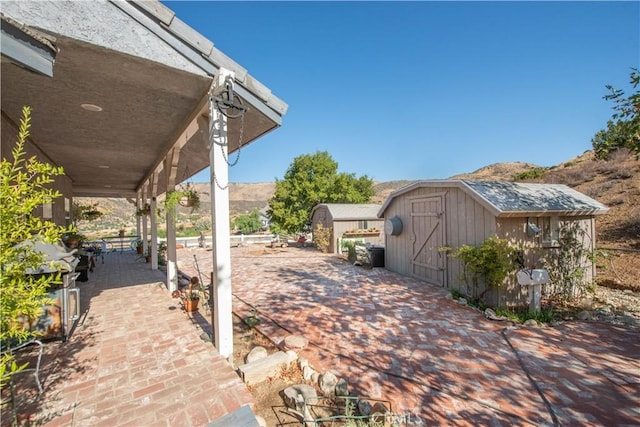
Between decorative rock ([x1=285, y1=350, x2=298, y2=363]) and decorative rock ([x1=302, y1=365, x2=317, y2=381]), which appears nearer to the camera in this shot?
decorative rock ([x1=302, y1=365, x2=317, y2=381])

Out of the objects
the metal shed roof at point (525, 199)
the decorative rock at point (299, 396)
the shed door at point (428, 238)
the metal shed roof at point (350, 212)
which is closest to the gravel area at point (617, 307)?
the metal shed roof at point (525, 199)

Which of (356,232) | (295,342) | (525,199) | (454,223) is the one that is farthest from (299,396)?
(356,232)

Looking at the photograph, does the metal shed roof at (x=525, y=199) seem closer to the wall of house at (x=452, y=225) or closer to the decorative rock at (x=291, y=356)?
the wall of house at (x=452, y=225)

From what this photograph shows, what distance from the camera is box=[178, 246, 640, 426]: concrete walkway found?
2.85 m

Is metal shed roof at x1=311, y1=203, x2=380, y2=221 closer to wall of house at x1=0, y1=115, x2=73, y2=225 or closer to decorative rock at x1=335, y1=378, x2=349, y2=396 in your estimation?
wall of house at x1=0, y1=115, x2=73, y2=225

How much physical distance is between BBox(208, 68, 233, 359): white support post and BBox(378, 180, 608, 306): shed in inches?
215

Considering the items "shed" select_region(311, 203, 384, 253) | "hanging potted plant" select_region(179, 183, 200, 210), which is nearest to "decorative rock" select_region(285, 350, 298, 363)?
"hanging potted plant" select_region(179, 183, 200, 210)

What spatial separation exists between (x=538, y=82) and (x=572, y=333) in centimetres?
850

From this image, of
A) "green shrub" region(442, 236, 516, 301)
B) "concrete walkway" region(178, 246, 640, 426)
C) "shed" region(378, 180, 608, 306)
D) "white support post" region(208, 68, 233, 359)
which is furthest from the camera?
"shed" region(378, 180, 608, 306)

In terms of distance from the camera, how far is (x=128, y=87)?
3492 millimetres

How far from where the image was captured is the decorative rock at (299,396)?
276 cm

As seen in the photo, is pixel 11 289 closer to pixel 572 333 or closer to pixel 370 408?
pixel 370 408

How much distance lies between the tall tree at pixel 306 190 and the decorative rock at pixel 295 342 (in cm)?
1770

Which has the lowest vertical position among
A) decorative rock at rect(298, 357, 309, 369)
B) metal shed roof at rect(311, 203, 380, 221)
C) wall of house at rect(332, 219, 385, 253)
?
decorative rock at rect(298, 357, 309, 369)
